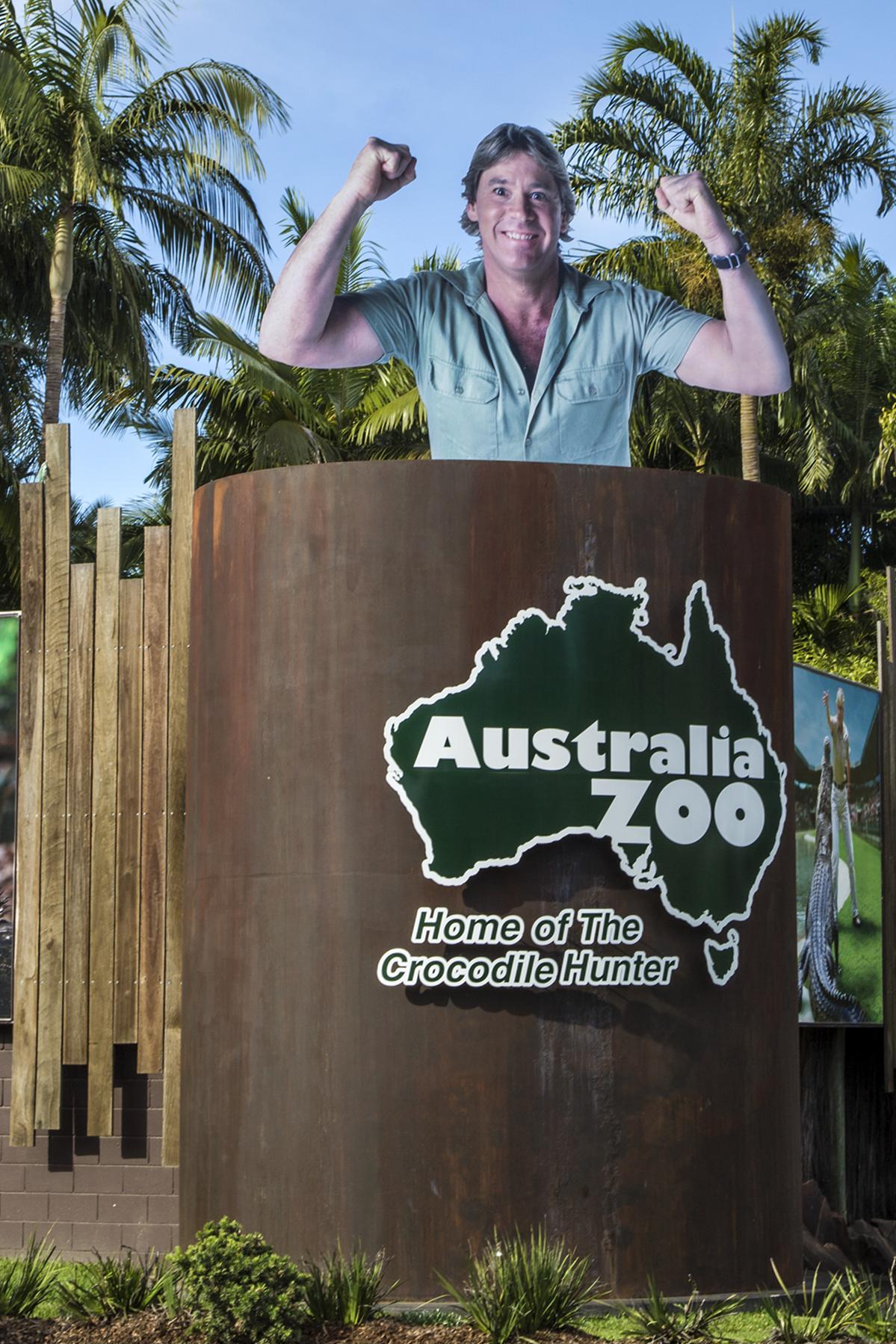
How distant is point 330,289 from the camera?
11.1m

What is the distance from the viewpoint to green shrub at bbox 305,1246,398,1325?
27.3 feet

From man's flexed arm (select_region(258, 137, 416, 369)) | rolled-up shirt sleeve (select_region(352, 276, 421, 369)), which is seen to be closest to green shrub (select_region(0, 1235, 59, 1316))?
man's flexed arm (select_region(258, 137, 416, 369))

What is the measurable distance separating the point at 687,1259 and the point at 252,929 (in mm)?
2952

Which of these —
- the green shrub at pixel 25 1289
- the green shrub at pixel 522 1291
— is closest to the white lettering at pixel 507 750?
the green shrub at pixel 522 1291

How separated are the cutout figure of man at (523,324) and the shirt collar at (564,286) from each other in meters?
0.01

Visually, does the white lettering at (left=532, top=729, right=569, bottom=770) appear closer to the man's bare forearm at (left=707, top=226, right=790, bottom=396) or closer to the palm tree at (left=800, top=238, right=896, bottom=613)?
the man's bare forearm at (left=707, top=226, right=790, bottom=396)

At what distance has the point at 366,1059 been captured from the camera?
30.3 feet

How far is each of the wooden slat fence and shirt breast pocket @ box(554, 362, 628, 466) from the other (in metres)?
2.56


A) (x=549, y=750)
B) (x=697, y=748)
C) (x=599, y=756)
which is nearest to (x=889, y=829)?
(x=697, y=748)

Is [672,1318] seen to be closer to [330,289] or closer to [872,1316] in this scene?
[872,1316]

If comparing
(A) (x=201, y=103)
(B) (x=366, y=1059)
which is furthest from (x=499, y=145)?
(A) (x=201, y=103)

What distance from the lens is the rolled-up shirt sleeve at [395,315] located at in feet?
37.5

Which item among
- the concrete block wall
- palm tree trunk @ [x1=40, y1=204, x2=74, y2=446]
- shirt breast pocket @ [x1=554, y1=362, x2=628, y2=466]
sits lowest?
the concrete block wall

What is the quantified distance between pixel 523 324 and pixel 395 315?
0.86 meters
